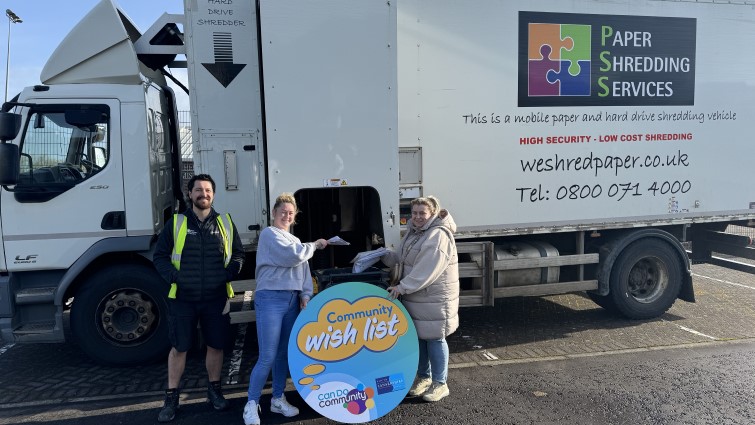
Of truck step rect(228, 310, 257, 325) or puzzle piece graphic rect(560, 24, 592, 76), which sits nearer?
truck step rect(228, 310, 257, 325)

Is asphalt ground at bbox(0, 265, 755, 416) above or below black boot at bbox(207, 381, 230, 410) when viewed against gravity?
below

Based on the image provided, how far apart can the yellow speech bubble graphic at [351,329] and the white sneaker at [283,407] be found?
0.50 metres

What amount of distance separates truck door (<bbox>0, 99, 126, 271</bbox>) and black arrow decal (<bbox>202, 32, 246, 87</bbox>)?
3.39ft

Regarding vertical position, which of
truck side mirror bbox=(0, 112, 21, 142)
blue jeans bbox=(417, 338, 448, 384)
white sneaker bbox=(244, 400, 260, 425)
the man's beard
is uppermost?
truck side mirror bbox=(0, 112, 21, 142)

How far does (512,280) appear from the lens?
6020mm

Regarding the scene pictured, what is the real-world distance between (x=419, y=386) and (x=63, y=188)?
368cm

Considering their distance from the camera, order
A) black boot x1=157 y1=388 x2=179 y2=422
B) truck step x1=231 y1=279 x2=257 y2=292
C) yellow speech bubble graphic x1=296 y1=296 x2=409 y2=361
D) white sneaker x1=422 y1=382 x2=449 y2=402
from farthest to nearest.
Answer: truck step x1=231 y1=279 x2=257 y2=292 < white sneaker x1=422 y1=382 x2=449 y2=402 < black boot x1=157 y1=388 x2=179 y2=422 < yellow speech bubble graphic x1=296 y1=296 x2=409 y2=361

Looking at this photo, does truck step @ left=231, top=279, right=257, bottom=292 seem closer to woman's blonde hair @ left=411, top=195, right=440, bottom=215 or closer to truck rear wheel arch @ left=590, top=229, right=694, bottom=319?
woman's blonde hair @ left=411, top=195, right=440, bottom=215

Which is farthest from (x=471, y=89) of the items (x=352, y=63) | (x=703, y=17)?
(x=703, y=17)

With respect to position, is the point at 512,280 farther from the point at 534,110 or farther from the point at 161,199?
the point at 161,199

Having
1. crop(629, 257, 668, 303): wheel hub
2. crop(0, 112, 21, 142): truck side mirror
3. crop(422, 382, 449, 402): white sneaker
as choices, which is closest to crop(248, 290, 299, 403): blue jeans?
crop(422, 382, 449, 402): white sneaker

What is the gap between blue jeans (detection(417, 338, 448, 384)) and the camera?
14.4 feet

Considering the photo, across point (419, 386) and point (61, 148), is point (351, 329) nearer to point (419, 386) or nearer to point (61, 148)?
point (419, 386)

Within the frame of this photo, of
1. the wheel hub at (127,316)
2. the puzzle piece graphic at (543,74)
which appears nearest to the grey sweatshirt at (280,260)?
the wheel hub at (127,316)
